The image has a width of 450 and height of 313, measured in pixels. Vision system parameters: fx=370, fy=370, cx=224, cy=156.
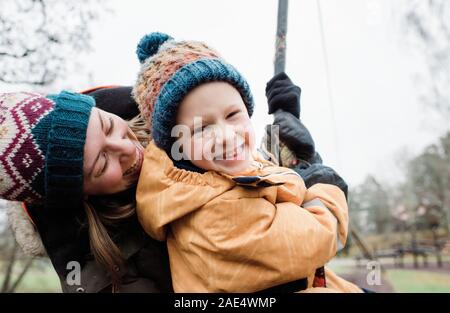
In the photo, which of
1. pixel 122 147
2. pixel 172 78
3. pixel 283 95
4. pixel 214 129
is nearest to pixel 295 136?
pixel 283 95

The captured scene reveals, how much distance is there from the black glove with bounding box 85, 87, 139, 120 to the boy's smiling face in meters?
0.42

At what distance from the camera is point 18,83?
15.4 ft

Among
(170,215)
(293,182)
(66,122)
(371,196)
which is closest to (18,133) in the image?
Result: (66,122)

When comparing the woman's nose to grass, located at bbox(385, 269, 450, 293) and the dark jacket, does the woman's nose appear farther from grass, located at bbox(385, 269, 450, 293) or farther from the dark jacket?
grass, located at bbox(385, 269, 450, 293)

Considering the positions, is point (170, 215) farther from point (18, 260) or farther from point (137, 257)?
point (18, 260)

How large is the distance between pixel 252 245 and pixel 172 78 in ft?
1.88

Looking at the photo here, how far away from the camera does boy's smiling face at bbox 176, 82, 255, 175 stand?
1.15 metres

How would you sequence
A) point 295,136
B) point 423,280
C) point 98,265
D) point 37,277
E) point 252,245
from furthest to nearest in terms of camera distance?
point 423,280 → point 37,277 → point 295,136 → point 98,265 → point 252,245

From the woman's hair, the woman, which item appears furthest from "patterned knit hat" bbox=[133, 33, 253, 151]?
the woman's hair

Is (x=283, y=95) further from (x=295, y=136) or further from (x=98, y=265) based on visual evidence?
Answer: (x=98, y=265)

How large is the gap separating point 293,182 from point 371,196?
3418 centimetres

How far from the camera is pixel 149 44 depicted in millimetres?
1403

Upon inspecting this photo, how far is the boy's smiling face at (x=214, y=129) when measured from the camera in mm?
1150

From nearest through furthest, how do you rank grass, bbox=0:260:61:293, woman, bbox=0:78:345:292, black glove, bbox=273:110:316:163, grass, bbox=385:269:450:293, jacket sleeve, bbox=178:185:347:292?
jacket sleeve, bbox=178:185:347:292 → woman, bbox=0:78:345:292 → black glove, bbox=273:110:316:163 → grass, bbox=0:260:61:293 → grass, bbox=385:269:450:293
